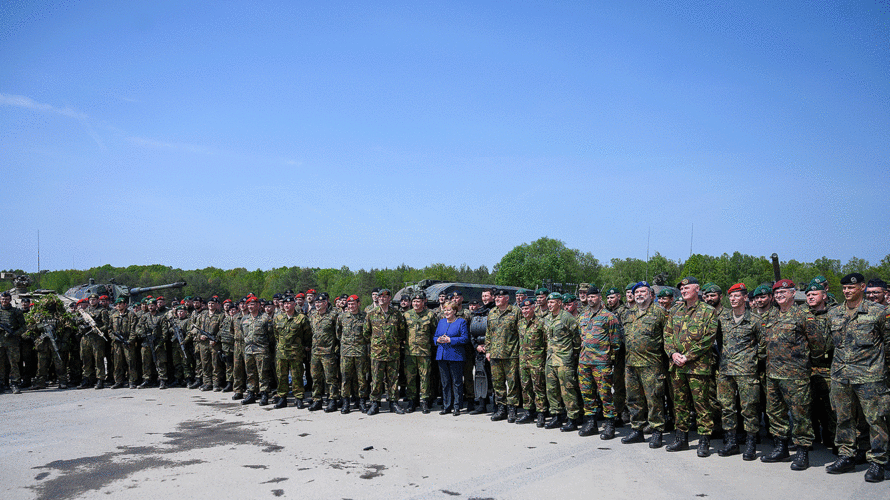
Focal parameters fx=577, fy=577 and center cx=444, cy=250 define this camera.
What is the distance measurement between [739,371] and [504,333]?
3125 mm

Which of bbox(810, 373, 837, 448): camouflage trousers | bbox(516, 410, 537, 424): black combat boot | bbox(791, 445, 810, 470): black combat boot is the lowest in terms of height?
bbox(516, 410, 537, 424): black combat boot

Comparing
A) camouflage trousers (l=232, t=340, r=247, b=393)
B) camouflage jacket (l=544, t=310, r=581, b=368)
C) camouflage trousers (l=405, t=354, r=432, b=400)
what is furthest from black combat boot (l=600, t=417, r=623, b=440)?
camouflage trousers (l=232, t=340, r=247, b=393)

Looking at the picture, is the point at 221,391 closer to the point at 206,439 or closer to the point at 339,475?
the point at 206,439

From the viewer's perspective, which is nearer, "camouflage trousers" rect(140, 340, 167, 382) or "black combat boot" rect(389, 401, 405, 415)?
"black combat boot" rect(389, 401, 405, 415)

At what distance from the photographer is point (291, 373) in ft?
30.0

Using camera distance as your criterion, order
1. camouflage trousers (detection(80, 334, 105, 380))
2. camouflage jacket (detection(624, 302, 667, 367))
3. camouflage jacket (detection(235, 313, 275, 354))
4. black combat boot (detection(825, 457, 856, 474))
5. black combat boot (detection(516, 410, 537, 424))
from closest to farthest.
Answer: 1. black combat boot (detection(825, 457, 856, 474))
2. camouflage jacket (detection(624, 302, 667, 367))
3. black combat boot (detection(516, 410, 537, 424))
4. camouflage jacket (detection(235, 313, 275, 354))
5. camouflage trousers (detection(80, 334, 105, 380))

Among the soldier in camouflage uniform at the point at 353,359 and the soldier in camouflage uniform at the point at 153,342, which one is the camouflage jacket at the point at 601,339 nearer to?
the soldier in camouflage uniform at the point at 353,359

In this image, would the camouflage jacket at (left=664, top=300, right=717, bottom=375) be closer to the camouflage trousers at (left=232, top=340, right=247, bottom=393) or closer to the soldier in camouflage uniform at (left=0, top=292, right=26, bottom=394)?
Answer: the camouflage trousers at (left=232, top=340, right=247, bottom=393)

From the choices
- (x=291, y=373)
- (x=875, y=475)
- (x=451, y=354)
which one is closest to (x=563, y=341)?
(x=451, y=354)

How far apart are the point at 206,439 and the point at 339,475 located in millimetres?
2427

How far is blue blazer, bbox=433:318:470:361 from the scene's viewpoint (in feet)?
28.2

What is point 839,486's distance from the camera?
5078mm

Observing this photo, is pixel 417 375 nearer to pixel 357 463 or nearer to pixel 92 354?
pixel 357 463

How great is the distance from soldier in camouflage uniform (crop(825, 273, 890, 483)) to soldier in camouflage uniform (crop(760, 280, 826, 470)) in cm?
23
